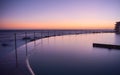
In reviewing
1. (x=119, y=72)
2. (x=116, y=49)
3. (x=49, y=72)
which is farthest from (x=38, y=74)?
(x=116, y=49)

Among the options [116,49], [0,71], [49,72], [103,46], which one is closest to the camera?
[0,71]

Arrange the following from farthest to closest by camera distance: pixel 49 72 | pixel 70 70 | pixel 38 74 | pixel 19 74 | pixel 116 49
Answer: pixel 116 49
pixel 70 70
pixel 49 72
pixel 38 74
pixel 19 74

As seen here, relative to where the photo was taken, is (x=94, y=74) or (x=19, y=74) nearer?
(x=19, y=74)

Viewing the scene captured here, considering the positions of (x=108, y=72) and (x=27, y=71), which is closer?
(x=27, y=71)

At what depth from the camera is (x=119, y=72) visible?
4461 millimetres

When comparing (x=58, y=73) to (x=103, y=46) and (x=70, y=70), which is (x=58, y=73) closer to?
(x=70, y=70)

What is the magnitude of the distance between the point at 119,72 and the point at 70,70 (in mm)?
1580

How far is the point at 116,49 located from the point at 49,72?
5.98 meters

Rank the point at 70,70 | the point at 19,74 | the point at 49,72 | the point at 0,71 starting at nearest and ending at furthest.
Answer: the point at 19,74 → the point at 0,71 → the point at 49,72 → the point at 70,70

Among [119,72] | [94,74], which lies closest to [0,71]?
[94,74]

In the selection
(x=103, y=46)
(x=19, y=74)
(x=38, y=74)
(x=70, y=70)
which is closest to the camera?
(x=19, y=74)

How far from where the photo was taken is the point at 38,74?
154 inches

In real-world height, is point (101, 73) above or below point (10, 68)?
below

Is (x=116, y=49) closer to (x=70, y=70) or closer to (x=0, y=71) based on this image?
(x=70, y=70)
